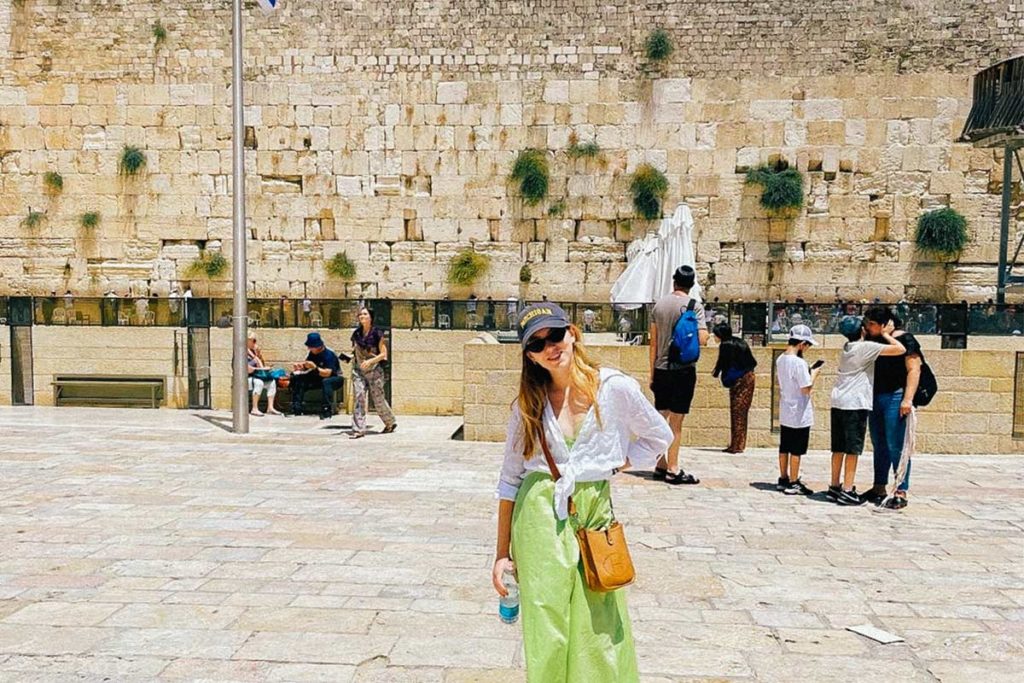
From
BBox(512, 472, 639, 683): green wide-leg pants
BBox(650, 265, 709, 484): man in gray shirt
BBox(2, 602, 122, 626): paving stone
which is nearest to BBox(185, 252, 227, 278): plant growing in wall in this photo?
BBox(650, 265, 709, 484): man in gray shirt

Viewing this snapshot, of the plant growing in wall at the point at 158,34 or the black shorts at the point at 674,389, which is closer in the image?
the black shorts at the point at 674,389

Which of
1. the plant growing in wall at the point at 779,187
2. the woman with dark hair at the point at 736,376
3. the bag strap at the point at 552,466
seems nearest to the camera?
the bag strap at the point at 552,466

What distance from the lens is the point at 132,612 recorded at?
4199 millimetres

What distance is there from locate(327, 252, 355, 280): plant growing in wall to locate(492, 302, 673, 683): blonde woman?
14160mm

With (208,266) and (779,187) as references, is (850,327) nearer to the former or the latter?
(779,187)

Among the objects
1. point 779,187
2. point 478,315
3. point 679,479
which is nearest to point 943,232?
point 779,187

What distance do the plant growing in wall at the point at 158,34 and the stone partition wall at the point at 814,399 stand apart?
35.9 ft

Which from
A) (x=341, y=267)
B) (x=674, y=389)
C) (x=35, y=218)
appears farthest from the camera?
(x=35, y=218)

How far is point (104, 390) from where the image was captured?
1272 centimetres

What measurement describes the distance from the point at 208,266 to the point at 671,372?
1184cm

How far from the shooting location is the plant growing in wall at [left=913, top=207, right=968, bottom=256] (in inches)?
611

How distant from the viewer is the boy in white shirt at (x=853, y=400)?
21.8ft

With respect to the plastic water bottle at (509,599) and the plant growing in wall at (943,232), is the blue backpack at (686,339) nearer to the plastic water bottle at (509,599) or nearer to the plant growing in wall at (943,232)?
the plastic water bottle at (509,599)

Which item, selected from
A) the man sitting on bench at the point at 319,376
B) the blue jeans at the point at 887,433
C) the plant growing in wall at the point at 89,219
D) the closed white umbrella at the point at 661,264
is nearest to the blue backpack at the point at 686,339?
the blue jeans at the point at 887,433
